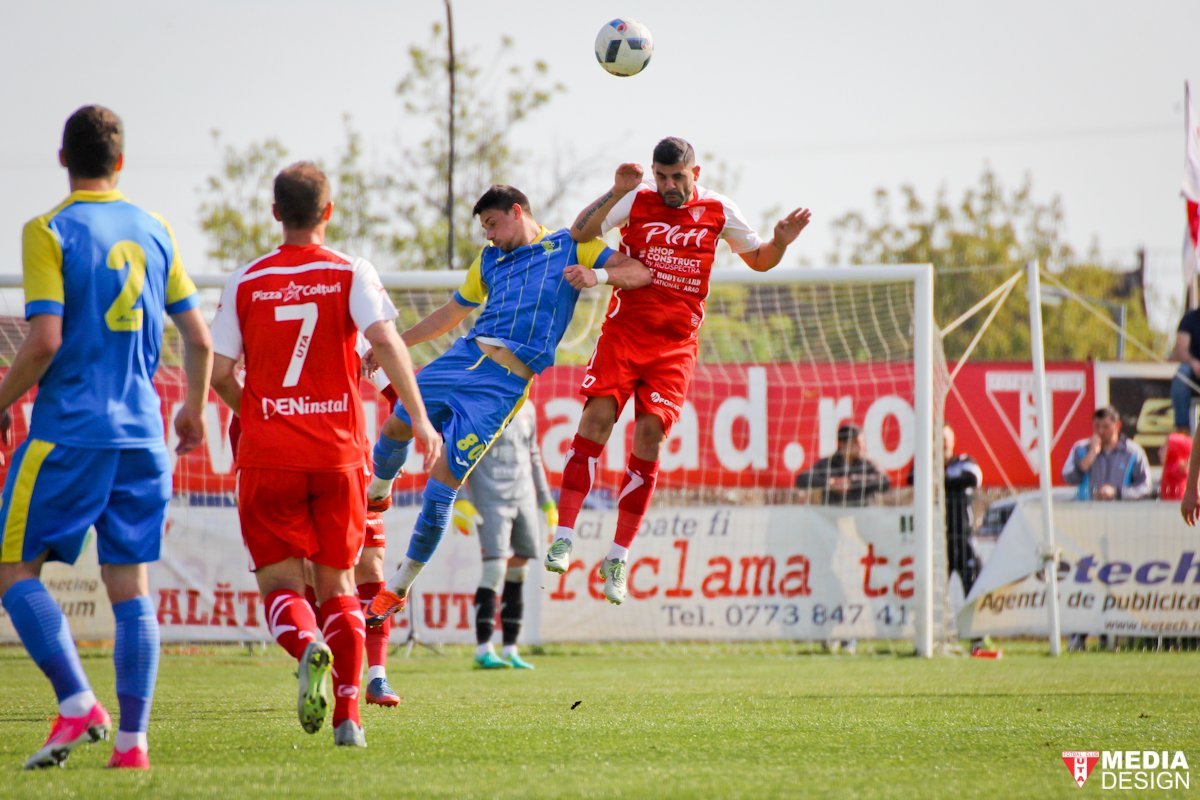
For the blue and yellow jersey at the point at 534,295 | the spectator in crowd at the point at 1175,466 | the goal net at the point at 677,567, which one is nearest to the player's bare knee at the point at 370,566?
the blue and yellow jersey at the point at 534,295

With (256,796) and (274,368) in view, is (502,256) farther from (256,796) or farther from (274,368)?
(256,796)

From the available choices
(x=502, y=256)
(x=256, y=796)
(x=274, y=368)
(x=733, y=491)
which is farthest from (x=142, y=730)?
(x=733, y=491)

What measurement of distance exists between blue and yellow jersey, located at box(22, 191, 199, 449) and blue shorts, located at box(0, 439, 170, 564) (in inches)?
2.4

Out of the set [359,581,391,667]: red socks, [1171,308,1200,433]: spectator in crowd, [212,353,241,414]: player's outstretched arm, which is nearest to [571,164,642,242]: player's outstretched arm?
[359,581,391,667]: red socks

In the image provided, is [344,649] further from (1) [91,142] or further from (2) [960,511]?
(2) [960,511]

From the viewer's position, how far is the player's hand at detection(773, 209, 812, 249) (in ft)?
25.0

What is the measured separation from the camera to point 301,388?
5.19m

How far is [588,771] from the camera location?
486 centimetres

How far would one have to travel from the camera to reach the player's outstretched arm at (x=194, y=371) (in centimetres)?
504

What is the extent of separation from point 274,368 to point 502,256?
277 centimetres

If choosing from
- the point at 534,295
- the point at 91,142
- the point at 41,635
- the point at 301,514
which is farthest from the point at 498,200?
the point at 41,635

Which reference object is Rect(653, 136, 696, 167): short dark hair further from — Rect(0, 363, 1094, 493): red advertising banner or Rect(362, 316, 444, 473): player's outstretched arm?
Rect(0, 363, 1094, 493): red advertising banner

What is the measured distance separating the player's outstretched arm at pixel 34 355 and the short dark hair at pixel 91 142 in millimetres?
567

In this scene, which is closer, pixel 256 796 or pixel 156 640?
pixel 256 796
